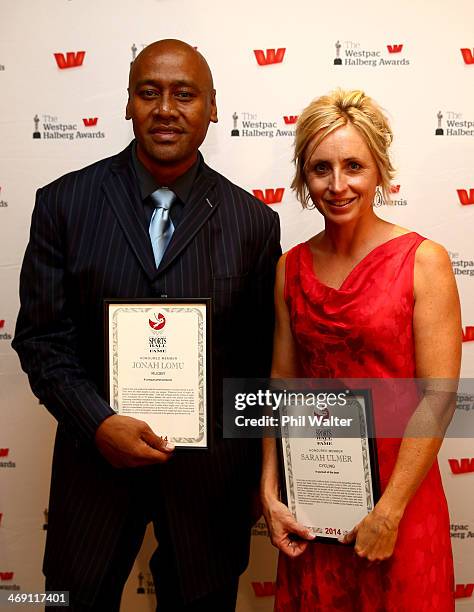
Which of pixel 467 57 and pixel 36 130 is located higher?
pixel 467 57

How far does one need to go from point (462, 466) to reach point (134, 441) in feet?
4.11

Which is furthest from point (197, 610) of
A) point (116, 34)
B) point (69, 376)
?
point (116, 34)

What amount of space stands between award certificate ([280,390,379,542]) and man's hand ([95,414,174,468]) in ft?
0.79

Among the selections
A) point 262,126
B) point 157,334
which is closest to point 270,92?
point 262,126

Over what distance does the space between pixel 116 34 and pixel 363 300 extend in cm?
127

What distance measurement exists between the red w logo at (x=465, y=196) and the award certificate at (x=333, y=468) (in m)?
1.07

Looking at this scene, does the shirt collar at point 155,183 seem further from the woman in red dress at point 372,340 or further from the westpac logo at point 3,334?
the westpac logo at point 3,334

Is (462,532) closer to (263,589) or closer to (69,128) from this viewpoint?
(263,589)

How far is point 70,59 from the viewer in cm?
206

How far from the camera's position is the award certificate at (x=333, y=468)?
4.09 feet

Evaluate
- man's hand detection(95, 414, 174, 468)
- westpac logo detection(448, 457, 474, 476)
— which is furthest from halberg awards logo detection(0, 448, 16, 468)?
westpac logo detection(448, 457, 474, 476)

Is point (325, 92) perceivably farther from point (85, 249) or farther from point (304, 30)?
point (85, 249)

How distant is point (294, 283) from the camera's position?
4.73 feet

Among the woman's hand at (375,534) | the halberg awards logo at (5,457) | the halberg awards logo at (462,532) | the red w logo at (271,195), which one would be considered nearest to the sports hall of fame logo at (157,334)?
the woman's hand at (375,534)
